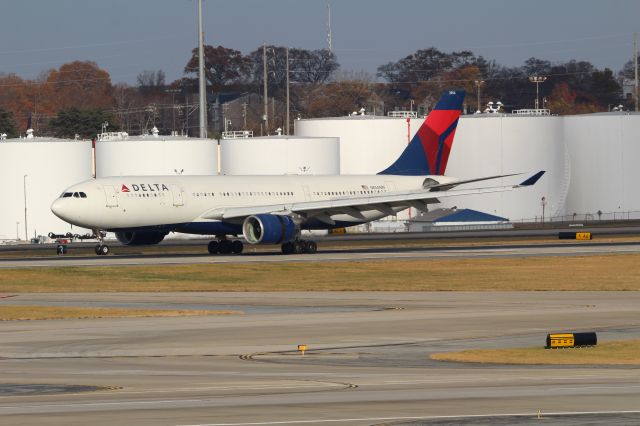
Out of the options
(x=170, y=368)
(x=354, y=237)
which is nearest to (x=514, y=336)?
(x=170, y=368)

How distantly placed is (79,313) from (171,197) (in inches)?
1067

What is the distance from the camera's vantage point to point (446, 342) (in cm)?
3381

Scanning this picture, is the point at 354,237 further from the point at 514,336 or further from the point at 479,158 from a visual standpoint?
the point at 514,336

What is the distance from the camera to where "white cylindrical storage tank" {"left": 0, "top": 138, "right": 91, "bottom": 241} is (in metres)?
106

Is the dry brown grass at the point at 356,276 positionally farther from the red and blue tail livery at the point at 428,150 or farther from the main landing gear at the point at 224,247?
the red and blue tail livery at the point at 428,150

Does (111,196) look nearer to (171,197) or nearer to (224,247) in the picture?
(171,197)

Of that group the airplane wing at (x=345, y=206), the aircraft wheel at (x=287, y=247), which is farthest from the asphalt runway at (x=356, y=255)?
the airplane wing at (x=345, y=206)

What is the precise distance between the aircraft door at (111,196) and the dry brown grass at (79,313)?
23.8m

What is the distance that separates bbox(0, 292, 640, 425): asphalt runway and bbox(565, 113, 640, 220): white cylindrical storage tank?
82309 millimetres

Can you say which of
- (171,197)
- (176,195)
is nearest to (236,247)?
(176,195)

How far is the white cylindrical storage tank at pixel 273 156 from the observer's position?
112 metres

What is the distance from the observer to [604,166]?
13000 centimetres

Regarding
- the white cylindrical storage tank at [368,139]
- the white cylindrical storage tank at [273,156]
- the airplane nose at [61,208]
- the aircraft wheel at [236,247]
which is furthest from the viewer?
the white cylindrical storage tank at [368,139]

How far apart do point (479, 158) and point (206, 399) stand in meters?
103
